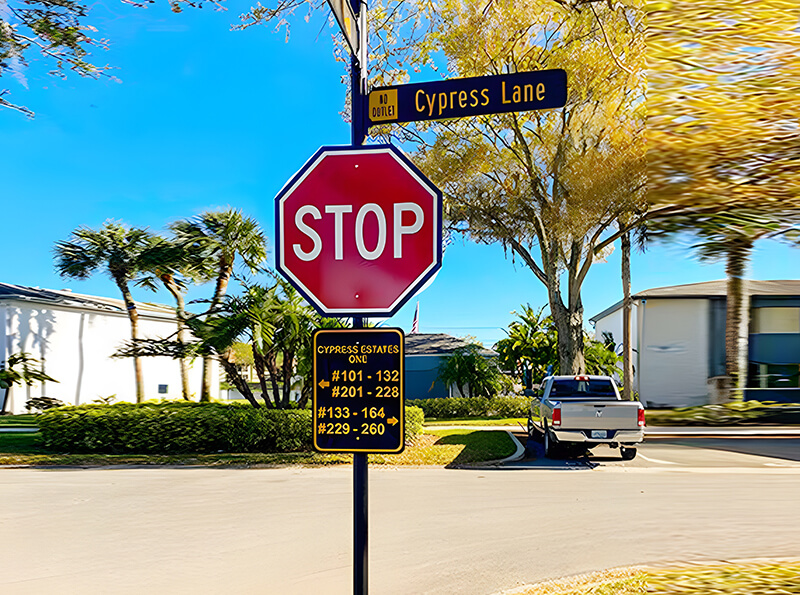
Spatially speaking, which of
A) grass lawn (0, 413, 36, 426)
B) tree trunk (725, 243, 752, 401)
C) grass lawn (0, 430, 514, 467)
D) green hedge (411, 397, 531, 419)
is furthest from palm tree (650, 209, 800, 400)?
green hedge (411, 397, 531, 419)

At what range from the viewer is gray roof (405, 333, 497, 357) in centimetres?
3086

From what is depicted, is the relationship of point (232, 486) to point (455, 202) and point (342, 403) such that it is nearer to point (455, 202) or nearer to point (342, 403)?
point (342, 403)

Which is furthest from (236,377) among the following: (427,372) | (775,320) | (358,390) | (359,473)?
(775,320)

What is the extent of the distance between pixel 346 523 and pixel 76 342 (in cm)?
2422

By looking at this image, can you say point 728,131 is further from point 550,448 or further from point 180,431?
point 180,431

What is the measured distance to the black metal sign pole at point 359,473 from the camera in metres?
3.04

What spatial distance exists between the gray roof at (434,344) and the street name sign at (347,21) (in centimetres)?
2669

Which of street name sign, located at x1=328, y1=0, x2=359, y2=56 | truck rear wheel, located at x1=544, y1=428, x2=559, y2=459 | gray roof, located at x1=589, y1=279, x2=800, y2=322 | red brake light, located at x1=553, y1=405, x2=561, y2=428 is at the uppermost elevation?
street name sign, located at x1=328, y1=0, x2=359, y2=56

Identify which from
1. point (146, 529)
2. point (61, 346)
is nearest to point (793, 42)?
point (146, 529)

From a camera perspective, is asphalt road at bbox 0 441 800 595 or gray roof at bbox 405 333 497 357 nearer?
asphalt road at bbox 0 441 800 595

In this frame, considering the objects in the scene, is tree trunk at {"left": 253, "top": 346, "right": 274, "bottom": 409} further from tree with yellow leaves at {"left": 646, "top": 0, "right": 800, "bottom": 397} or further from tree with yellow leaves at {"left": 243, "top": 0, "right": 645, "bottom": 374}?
tree with yellow leaves at {"left": 646, "top": 0, "right": 800, "bottom": 397}

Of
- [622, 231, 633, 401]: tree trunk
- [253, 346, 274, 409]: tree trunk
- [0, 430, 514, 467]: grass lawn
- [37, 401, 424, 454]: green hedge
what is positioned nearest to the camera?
[622, 231, 633, 401]: tree trunk

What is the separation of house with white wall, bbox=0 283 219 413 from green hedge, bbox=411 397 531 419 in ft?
36.4

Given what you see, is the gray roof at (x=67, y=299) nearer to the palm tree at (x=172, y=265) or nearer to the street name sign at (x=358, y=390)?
the palm tree at (x=172, y=265)
